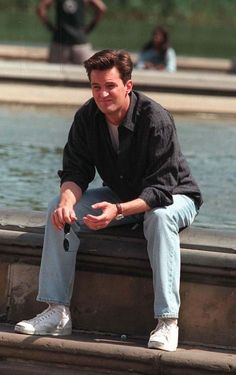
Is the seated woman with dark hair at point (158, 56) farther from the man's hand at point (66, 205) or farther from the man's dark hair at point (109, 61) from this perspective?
the man's dark hair at point (109, 61)

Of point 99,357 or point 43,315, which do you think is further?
point 43,315

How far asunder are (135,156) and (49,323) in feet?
2.67

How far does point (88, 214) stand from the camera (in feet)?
21.2

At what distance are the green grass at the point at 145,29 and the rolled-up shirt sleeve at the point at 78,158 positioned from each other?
18.5 m

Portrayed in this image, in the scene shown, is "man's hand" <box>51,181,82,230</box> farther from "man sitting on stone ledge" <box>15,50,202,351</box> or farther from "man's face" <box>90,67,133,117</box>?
"man's face" <box>90,67,133,117</box>

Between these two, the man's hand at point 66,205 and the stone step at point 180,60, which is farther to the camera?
the stone step at point 180,60

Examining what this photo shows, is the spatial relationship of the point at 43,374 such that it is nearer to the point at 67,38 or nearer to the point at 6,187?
the point at 6,187

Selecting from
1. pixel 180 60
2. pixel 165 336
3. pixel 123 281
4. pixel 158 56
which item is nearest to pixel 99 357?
pixel 165 336

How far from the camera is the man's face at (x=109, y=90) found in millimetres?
6297

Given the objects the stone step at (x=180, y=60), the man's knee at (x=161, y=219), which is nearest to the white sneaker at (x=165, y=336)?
the man's knee at (x=161, y=219)

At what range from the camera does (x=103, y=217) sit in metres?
6.16

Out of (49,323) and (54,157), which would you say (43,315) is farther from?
(54,157)

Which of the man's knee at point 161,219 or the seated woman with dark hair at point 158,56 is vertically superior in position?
the seated woman with dark hair at point 158,56

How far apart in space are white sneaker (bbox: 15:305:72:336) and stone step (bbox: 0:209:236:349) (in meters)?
0.16
